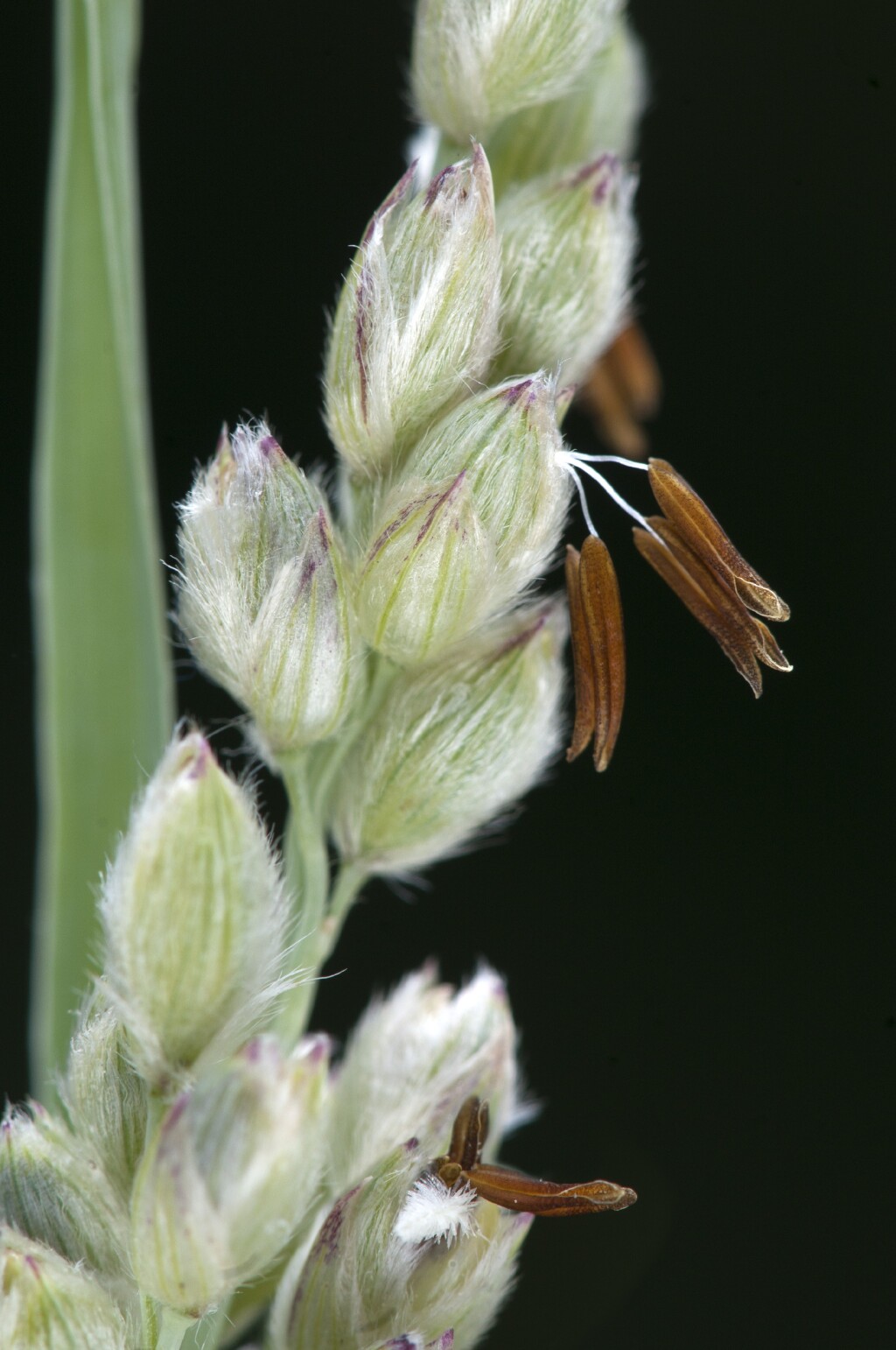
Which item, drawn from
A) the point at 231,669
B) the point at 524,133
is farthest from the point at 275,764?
the point at 524,133

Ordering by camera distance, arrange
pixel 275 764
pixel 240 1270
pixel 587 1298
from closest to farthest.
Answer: pixel 240 1270, pixel 275 764, pixel 587 1298

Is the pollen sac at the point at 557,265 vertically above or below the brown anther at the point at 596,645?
above

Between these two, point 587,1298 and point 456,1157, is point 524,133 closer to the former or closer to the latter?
point 456,1157

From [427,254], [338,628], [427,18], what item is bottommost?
[338,628]

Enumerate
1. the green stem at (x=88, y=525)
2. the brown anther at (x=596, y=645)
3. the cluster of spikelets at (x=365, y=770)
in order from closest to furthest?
the cluster of spikelets at (x=365, y=770)
the brown anther at (x=596, y=645)
the green stem at (x=88, y=525)

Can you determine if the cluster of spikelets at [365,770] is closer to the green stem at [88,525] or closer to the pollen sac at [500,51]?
the pollen sac at [500,51]

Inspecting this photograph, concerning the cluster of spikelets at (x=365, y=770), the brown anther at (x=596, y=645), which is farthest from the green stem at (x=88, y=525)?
the brown anther at (x=596, y=645)
